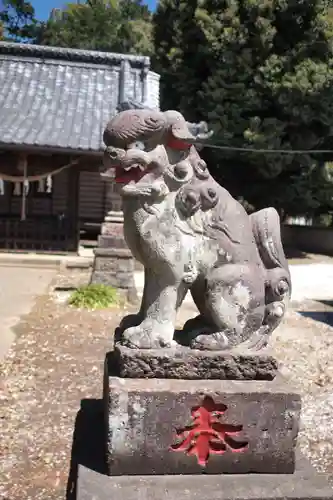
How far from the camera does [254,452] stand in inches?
80.3

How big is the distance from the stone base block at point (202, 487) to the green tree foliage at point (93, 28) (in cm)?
2503

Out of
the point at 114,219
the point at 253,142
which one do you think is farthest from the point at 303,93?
the point at 114,219

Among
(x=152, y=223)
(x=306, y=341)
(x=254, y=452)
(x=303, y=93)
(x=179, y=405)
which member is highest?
(x=303, y=93)

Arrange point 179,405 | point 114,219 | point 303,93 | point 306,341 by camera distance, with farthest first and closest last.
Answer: point 303,93, point 114,219, point 306,341, point 179,405

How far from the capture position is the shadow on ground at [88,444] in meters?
2.08

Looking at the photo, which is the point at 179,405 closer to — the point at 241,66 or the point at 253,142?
the point at 253,142

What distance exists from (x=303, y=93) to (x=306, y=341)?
30.6ft

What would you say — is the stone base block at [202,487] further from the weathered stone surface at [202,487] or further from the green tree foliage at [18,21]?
the green tree foliage at [18,21]

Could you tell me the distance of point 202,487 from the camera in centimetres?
195

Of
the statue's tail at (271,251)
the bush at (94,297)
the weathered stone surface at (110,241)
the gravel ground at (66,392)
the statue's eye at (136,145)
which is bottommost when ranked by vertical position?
the gravel ground at (66,392)

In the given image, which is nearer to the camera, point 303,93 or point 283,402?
point 283,402

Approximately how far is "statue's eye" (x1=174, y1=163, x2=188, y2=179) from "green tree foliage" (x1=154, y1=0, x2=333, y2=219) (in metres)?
12.4

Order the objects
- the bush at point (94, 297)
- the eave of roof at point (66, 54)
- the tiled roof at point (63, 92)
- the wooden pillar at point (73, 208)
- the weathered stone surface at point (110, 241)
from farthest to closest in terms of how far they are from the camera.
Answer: the eave of roof at point (66, 54) → the wooden pillar at point (73, 208) → the tiled roof at point (63, 92) → the weathered stone surface at point (110, 241) → the bush at point (94, 297)

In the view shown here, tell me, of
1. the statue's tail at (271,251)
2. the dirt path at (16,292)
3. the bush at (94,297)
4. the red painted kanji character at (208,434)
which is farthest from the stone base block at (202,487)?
the bush at (94,297)
